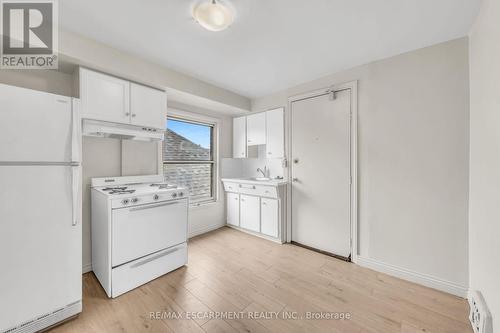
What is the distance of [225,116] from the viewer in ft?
12.6

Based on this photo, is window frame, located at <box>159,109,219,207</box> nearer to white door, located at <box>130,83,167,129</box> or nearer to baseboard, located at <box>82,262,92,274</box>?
white door, located at <box>130,83,167,129</box>

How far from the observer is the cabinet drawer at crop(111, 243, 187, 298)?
1.85 meters

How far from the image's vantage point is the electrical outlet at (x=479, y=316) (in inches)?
49.9

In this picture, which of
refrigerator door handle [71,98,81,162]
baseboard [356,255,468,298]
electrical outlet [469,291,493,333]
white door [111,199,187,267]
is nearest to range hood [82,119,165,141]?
refrigerator door handle [71,98,81,162]

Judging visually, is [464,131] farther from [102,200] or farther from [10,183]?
[10,183]

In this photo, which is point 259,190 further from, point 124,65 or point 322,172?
point 124,65

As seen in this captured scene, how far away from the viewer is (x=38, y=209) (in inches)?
56.6

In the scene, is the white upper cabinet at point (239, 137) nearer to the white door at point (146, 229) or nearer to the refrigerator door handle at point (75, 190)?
the white door at point (146, 229)

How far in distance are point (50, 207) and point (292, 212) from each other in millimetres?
2708

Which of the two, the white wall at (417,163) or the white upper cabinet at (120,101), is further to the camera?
the white upper cabinet at (120,101)

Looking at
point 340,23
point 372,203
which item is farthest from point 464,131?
point 340,23

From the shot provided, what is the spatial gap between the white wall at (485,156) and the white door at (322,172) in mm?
1061

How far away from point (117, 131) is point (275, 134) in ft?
7.11

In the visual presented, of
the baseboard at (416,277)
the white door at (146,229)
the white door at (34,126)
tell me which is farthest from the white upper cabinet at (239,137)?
the white door at (34,126)
